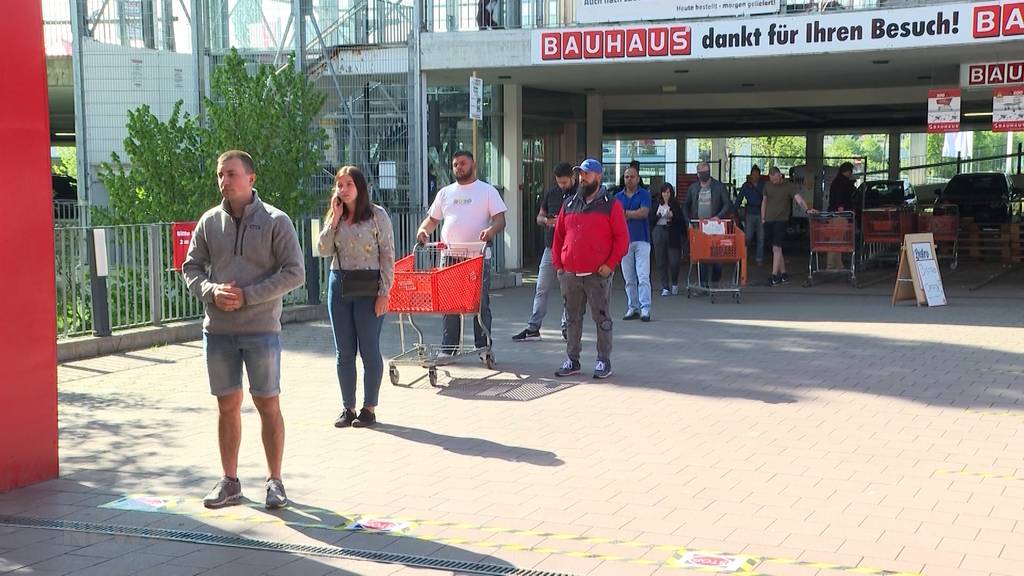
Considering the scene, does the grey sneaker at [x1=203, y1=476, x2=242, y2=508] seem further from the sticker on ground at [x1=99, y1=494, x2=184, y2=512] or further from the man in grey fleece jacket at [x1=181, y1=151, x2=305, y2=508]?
A: the sticker on ground at [x1=99, y1=494, x2=184, y2=512]

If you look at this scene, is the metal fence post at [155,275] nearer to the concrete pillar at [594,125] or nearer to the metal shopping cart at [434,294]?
the metal shopping cart at [434,294]

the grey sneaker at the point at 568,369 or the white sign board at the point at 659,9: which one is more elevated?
the white sign board at the point at 659,9

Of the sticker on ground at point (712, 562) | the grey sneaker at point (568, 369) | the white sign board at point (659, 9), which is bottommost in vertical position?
the sticker on ground at point (712, 562)

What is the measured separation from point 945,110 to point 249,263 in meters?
14.1

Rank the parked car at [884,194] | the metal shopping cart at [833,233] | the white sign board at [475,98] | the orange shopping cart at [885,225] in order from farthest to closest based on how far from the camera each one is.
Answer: the parked car at [884,194] < the orange shopping cart at [885,225] < the metal shopping cart at [833,233] < the white sign board at [475,98]

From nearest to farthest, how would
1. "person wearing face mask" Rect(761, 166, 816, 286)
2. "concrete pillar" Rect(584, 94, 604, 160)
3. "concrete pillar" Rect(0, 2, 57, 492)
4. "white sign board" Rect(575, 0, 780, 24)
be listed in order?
"concrete pillar" Rect(0, 2, 57, 492) → "white sign board" Rect(575, 0, 780, 24) → "person wearing face mask" Rect(761, 166, 816, 286) → "concrete pillar" Rect(584, 94, 604, 160)

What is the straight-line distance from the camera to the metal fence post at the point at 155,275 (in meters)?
12.6

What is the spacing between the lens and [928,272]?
15.5 metres

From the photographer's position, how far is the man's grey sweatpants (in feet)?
32.1

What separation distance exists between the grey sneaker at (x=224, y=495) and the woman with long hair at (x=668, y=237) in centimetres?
1135

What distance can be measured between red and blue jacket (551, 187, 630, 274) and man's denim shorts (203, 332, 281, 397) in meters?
4.17

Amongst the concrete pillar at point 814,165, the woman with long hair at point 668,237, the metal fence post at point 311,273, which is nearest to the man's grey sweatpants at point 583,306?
the metal fence post at point 311,273

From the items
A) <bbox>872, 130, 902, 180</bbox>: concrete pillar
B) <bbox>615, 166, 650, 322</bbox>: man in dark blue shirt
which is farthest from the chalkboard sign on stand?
<bbox>872, 130, 902, 180</bbox>: concrete pillar

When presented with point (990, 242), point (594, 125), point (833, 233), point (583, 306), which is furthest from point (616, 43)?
point (990, 242)
